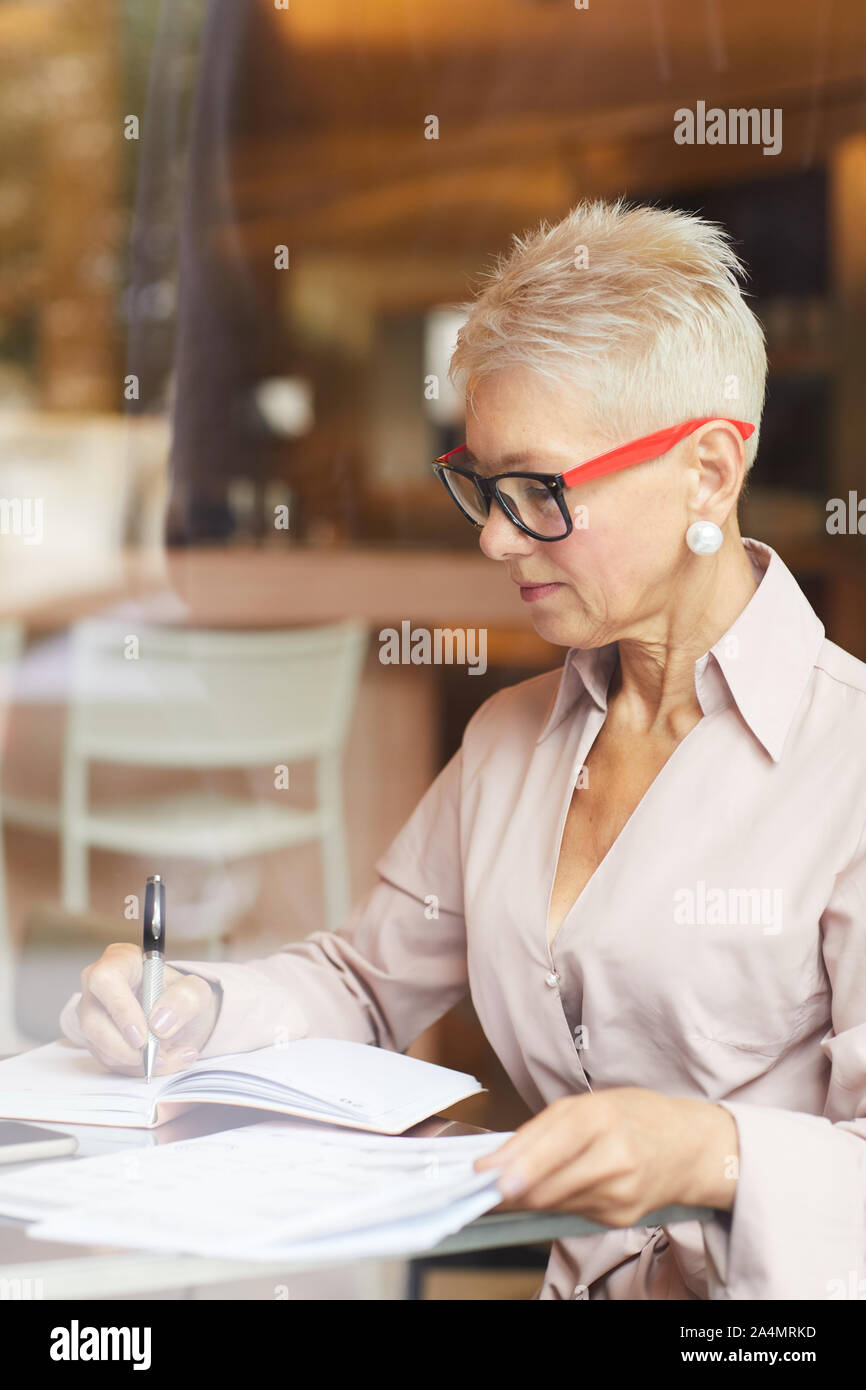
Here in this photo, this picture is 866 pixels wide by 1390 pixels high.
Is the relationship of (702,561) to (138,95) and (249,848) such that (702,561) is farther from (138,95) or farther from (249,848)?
(138,95)

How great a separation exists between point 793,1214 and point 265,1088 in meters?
0.34

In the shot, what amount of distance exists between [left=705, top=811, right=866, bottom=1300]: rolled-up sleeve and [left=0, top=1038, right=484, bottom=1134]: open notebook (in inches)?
8.0

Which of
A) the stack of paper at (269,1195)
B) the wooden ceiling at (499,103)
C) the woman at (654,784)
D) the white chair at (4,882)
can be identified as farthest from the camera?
the wooden ceiling at (499,103)

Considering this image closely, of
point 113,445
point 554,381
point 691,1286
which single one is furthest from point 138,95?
point 691,1286

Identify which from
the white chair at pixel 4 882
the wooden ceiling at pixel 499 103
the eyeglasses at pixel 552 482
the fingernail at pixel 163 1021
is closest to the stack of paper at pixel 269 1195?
the fingernail at pixel 163 1021

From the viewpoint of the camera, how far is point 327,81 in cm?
477

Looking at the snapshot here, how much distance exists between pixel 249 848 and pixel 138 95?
118 inches

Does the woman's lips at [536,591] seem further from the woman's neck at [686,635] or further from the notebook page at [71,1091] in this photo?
the notebook page at [71,1091]

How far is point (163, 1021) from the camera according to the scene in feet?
3.35

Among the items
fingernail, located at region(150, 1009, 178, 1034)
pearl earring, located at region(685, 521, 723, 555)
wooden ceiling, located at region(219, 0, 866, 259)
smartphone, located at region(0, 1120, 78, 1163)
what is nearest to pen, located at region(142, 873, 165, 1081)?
fingernail, located at region(150, 1009, 178, 1034)

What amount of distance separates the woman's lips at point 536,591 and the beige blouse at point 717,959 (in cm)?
11

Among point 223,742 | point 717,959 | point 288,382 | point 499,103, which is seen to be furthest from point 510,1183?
point 288,382

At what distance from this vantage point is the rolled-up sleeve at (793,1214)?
0.86 meters

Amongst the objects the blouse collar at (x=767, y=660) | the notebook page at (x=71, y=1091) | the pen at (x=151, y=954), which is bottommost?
the notebook page at (x=71, y=1091)
